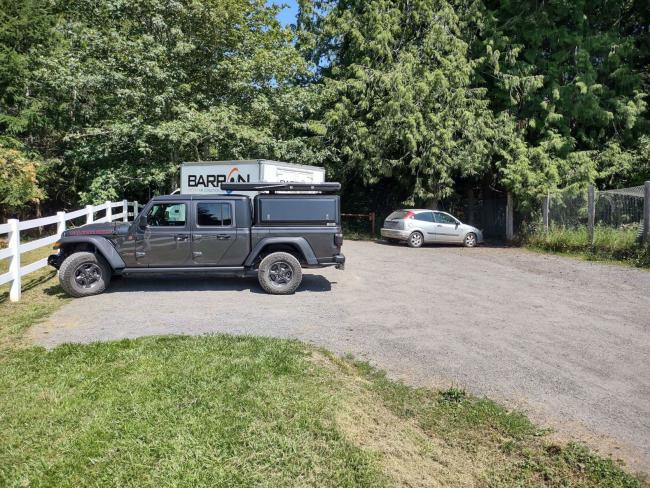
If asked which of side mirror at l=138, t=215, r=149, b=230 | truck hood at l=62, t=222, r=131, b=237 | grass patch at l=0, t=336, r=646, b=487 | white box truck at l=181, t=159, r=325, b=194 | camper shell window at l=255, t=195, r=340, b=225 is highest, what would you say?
white box truck at l=181, t=159, r=325, b=194

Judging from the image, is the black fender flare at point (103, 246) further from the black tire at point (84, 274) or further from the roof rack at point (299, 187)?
the roof rack at point (299, 187)

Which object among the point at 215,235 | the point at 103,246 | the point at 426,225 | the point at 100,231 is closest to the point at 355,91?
the point at 426,225

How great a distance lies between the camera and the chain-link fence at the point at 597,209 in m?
15.9

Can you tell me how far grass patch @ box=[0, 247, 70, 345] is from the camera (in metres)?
7.11

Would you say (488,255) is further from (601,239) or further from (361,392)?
(361,392)

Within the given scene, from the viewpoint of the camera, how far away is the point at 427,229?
19.7 meters

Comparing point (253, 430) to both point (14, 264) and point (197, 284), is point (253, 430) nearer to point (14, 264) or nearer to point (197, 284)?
point (14, 264)

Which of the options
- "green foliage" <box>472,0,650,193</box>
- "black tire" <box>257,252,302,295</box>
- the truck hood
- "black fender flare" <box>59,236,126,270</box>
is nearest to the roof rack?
"black tire" <box>257,252,302,295</box>

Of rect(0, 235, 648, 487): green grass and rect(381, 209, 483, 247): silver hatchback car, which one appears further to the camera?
rect(381, 209, 483, 247): silver hatchback car

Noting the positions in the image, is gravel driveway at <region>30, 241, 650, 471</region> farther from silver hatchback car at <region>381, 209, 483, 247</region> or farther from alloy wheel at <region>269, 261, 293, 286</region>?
silver hatchback car at <region>381, 209, 483, 247</region>

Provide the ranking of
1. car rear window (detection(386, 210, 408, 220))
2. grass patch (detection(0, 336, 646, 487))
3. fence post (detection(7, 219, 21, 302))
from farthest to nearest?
1. car rear window (detection(386, 210, 408, 220))
2. fence post (detection(7, 219, 21, 302))
3. grass patch (detection(0, 336, 646, 487))

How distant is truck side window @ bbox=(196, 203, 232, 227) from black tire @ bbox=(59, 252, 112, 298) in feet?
6.34

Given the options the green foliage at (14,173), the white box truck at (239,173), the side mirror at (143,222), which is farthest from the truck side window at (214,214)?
the green foliage at (14,173)

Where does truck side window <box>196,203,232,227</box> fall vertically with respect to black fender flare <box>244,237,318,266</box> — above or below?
above
